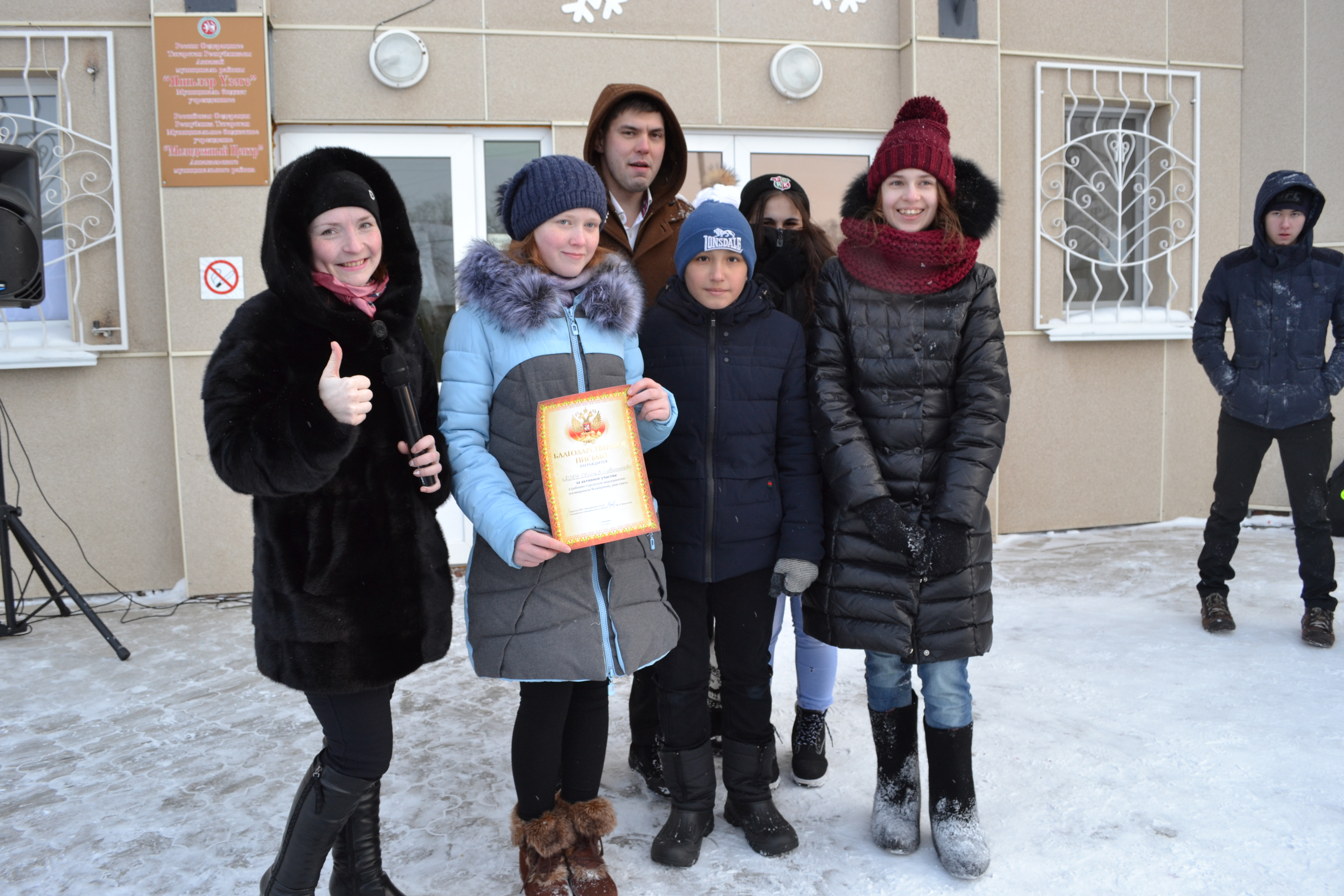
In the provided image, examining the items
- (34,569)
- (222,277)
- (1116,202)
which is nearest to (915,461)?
(222,277)

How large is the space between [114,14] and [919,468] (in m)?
4.88

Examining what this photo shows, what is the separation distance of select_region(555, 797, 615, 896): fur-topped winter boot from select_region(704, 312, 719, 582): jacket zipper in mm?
609

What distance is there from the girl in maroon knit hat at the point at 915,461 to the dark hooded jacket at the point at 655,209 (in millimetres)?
589

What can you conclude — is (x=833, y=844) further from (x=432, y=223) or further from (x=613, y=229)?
(x=432, y=223)

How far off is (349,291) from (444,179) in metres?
3.51

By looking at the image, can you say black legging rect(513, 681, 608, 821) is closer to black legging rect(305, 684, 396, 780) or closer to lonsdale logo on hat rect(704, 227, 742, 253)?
black legging rect(305, 684, 396, 780)

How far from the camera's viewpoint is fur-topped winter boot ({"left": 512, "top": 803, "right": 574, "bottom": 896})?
2027 mm

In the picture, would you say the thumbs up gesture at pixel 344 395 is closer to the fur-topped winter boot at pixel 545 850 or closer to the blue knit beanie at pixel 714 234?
the blue knit beanie at pixel 714 234

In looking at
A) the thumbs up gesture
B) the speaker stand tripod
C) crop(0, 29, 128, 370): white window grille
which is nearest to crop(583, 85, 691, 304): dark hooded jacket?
the thumbs up gesture

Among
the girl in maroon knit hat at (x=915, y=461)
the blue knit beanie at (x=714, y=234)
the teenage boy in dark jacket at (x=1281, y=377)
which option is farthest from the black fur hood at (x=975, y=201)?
the teenage boy in dark jacket at (x=1281, y=377)

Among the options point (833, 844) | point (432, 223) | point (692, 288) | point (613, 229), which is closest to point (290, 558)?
point (692, 288)

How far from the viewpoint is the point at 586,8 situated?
4953 millimetres

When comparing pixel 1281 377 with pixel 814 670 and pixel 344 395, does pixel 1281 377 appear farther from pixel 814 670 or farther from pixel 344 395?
pixel 344 395

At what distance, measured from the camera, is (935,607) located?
7.03ft
